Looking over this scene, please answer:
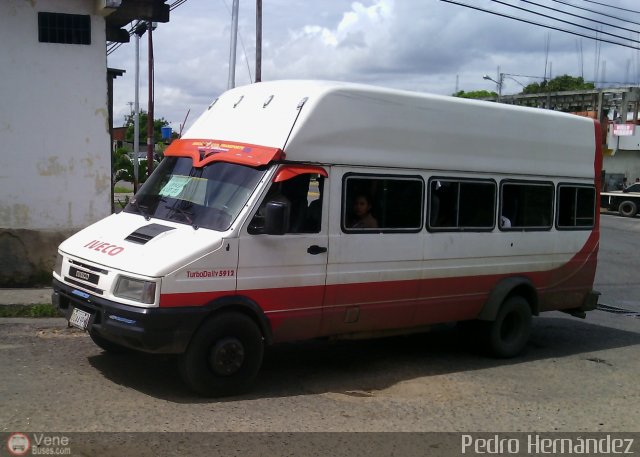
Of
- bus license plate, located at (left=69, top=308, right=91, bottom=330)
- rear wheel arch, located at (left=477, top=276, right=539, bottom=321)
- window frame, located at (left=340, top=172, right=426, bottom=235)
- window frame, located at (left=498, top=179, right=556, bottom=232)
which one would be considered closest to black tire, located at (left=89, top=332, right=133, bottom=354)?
bus license plate, located at (left=69, top=308, right=91, bottom=330)

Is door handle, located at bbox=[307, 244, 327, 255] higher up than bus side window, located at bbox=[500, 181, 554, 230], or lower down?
lower down

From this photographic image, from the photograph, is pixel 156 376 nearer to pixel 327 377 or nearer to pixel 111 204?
pixel 327 377

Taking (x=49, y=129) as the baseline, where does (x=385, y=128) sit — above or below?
below

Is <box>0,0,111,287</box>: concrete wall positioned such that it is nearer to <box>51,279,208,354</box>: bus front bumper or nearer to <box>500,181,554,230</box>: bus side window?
<box>51,279,208,354</box>: bus front bumper

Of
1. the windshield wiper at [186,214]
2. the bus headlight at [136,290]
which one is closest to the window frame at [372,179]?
the windshield wiper at [186,214]

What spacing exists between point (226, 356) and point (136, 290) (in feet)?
3.15

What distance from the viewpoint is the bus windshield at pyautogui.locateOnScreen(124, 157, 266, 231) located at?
6.02 metres

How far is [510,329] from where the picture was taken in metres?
8.41

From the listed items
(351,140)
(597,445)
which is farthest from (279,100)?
(597,445)

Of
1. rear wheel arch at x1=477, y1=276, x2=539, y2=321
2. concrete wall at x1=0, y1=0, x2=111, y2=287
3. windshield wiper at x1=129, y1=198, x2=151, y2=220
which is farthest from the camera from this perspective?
concrete wall at x1=0, y1=0, x2=111, y2=287

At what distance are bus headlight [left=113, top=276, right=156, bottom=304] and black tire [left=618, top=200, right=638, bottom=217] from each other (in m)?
31.2

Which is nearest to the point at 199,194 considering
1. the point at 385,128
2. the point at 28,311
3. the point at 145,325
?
the point at 145,325

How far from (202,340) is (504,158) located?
432cm

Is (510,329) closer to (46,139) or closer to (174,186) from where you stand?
(174,186)
